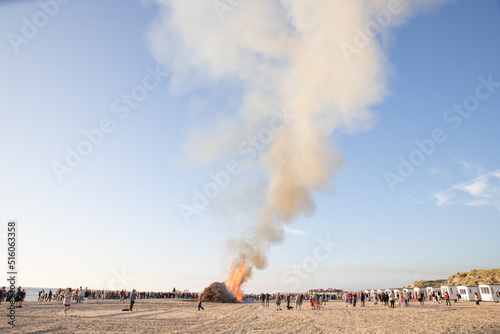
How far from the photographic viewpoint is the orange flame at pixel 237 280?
166ft

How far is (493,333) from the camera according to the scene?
1380cm

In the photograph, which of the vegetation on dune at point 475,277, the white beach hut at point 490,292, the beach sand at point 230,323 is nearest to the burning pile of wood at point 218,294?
the beach sand at point 230,323

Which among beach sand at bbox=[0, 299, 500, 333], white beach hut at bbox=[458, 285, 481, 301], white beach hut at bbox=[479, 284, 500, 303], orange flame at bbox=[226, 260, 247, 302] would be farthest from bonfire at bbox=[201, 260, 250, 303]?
white beach hut at bbox=[479, 284, 500, 303]

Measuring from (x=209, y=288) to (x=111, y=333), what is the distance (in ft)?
130

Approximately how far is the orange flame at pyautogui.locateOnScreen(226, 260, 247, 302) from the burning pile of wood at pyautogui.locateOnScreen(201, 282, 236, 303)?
6.13 feet

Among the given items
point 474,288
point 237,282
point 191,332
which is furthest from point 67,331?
point 474,288

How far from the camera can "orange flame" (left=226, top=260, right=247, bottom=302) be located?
50.6 meters

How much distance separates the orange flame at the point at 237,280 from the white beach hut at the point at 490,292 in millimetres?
37081

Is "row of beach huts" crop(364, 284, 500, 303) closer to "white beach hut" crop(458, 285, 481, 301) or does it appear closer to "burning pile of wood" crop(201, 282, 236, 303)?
"white beach hut" crop(458, 285, 481, 301)

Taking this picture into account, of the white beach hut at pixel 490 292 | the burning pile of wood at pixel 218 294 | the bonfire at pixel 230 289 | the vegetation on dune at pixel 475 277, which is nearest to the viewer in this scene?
the white beach hut at pixel 490 292

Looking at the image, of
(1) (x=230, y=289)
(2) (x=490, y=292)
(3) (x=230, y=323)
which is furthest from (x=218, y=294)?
(2) (x=490, y=292)

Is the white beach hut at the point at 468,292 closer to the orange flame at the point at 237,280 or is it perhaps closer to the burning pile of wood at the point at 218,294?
the orange flame at the point at 237,280

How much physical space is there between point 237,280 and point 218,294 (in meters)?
5.10

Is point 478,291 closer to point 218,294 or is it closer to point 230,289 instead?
point 230,289
